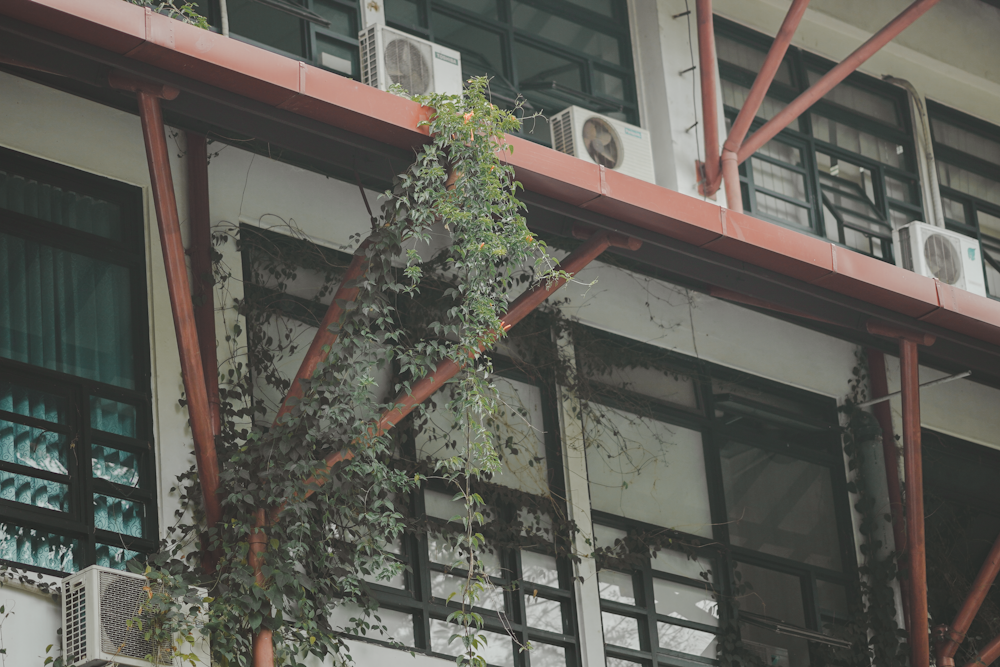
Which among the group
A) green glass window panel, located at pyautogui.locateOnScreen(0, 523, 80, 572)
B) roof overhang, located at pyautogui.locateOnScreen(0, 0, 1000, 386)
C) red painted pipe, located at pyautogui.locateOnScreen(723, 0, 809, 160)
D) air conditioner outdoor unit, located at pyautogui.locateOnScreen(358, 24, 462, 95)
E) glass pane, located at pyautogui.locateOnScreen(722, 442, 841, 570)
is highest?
red painted pipe, located at pyautogui.locateOnScreen(723, 0, 809, 160)

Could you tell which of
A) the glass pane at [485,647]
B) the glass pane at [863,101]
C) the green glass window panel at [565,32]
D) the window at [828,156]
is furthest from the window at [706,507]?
the glass pane at [863,101]

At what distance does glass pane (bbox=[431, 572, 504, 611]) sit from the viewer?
774 centimetres

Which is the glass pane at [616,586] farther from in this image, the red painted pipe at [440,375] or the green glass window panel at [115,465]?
the green glass window panel at [115,465]

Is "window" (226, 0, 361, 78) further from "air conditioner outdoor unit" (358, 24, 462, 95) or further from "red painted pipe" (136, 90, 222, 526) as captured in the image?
"red painted pipe" (136, 90, 222, 526)

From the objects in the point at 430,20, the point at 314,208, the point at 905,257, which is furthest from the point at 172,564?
the point at 905,257

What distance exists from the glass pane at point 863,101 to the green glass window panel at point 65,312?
6.20 meters

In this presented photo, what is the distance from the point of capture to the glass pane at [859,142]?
10938mm

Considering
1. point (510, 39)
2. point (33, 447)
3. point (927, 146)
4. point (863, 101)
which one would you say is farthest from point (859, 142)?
point (33, 447)

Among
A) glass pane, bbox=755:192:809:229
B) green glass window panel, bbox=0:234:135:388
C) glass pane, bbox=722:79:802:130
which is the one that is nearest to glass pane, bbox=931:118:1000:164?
glass pane, bbox=722:79:802:130

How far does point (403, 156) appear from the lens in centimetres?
670

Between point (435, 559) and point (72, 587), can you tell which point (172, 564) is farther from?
point (435, 559)

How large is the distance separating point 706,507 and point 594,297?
5.20ft

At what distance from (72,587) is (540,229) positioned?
3.02 metres

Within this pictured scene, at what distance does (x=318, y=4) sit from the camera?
8438mm
